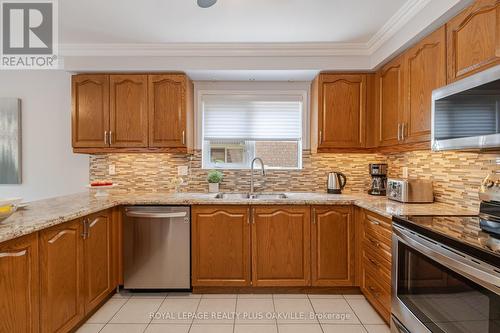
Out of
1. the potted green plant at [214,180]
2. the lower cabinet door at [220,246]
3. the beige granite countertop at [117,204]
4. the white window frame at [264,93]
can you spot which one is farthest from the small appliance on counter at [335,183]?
the potted green plant at [214,180]

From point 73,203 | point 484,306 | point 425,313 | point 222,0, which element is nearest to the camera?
point 484,306

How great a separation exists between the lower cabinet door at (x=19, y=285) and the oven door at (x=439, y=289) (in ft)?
6.80

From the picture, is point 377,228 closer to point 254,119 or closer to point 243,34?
point 254,119

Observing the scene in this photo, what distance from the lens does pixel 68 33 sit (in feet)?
8.86

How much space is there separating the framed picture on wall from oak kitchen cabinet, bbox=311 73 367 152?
131 inches

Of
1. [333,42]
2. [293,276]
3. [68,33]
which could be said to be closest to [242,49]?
[333,42]

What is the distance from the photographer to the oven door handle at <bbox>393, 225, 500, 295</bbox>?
3.58 feet

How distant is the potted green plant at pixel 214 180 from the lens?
3273mm

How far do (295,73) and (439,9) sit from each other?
137 cm

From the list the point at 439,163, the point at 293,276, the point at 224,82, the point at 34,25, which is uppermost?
the point at 34,25

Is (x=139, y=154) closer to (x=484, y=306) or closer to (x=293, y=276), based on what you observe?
(x=293, y=276)

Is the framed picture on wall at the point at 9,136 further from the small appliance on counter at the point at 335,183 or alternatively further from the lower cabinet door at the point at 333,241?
the small appliance on counter at the point at 335,183

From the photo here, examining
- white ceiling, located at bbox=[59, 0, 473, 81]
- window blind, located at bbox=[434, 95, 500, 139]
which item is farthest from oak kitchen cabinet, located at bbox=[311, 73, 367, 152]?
window blind, located at bbox=[434, 95, 500, 139]

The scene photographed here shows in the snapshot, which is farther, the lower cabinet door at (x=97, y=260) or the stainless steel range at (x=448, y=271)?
the lower cabinet door at (x=97, y=260)
